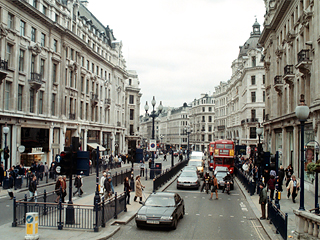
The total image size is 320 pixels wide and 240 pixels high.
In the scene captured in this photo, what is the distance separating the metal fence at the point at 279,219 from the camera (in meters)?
11.6

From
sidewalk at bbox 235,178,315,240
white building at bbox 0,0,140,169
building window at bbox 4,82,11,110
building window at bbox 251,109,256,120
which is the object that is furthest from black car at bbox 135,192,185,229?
building window at bbox 251,109,256,120

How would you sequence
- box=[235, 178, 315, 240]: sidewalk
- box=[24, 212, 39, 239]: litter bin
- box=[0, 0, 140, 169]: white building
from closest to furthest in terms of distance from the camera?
1. box=[24, 212, 39, 239]: litter bin
2. box=[235, 178, 315, 240]: sidewalk
3. box=[0, 0, 140, 169]: white building

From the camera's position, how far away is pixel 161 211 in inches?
547

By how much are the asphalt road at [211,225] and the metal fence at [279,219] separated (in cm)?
62

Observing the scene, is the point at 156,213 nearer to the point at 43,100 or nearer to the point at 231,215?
the point at 231,215

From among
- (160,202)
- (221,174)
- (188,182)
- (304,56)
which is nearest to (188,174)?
(188,182)

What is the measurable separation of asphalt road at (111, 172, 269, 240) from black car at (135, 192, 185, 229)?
0.37 meters

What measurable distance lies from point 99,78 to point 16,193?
3452 cm

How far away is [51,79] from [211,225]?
29619 mm

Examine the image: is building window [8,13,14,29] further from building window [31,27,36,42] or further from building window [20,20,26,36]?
building window [31,27,36,42]

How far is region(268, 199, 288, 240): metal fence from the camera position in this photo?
38.0 ft

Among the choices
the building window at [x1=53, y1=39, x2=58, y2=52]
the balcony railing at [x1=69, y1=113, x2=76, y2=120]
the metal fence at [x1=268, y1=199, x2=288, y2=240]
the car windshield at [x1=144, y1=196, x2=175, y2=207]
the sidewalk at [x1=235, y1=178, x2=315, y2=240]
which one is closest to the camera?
the metal fence at [x1=268, y1=199, x2=288, y2=240]

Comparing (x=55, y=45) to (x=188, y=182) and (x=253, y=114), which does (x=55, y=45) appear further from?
(x=253, y=114)

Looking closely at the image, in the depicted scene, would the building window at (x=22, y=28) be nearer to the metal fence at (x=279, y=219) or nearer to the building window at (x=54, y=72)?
the building window at (x=54, y=72)
